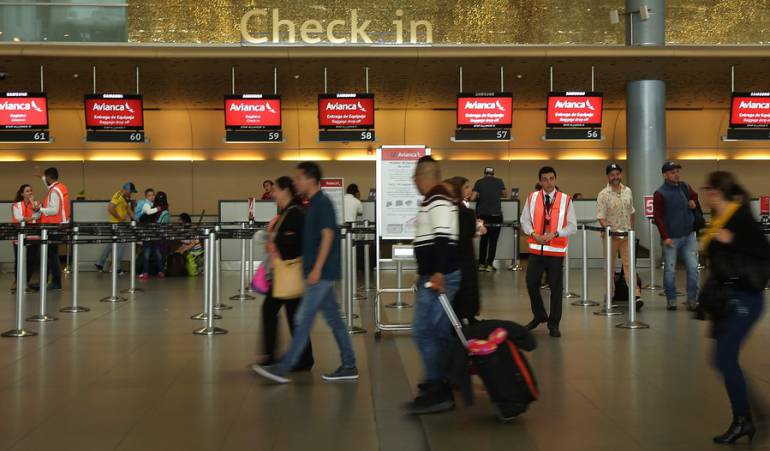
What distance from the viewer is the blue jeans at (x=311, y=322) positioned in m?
6.48

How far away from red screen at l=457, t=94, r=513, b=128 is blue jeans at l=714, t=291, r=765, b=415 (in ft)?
37.9

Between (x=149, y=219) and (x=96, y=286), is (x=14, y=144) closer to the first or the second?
(x=149, y=219)

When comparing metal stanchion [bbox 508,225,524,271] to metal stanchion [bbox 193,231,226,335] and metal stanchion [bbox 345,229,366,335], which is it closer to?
metal stanchion [bbox 345,229,366,335]

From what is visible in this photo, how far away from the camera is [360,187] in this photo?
70.7ft

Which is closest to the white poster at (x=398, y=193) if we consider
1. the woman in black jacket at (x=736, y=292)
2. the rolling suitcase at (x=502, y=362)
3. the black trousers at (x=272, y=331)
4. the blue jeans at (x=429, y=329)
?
the black trousers at (x=272, y=331)

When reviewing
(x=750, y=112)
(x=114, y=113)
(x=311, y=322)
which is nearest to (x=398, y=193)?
(x=311, y=322)

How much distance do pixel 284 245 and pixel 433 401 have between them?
190cm

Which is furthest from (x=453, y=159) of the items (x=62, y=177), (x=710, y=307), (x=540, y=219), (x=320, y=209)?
(x=710, y=307)

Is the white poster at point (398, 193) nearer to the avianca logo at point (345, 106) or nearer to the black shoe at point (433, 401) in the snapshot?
the black shoe at point (433, 401)

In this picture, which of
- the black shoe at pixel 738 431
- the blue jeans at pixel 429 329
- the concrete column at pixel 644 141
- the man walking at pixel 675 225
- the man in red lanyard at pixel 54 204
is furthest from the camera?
the concrete column at pixel 644 141

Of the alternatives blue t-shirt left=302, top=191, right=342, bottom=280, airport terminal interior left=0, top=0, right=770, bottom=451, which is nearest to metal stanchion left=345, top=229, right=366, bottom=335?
airport terminal interior left=0, top=0, right=770, bottom=451

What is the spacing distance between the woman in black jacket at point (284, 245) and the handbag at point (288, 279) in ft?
0.15

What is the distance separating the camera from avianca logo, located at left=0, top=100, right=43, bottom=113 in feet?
52.7

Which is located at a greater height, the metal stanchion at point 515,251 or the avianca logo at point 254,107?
the avianca logo at point 254,107
